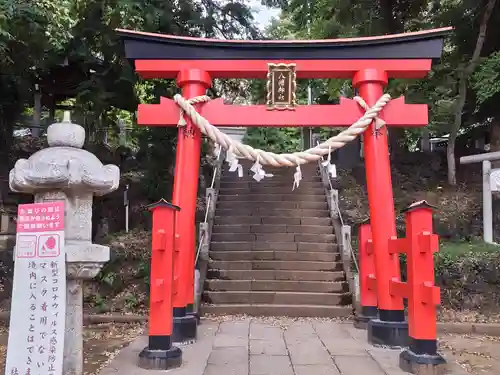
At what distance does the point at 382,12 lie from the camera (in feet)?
39.6

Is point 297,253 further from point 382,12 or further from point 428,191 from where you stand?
point 382,12

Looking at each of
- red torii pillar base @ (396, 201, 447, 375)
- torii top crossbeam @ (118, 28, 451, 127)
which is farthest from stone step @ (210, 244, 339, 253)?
red torii pillar base @ (396, 201, 447, 375)

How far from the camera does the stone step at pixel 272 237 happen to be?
988 centimetres

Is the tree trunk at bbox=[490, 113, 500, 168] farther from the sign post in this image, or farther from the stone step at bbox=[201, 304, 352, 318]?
the sign post

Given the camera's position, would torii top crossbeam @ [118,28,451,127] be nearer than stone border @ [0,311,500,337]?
Yes

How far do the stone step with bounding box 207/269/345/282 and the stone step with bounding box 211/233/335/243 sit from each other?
3.68 feet

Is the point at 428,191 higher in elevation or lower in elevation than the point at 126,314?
higher

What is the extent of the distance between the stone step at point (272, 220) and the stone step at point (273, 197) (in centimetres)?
95

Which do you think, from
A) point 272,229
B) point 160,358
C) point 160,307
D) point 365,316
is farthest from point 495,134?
point 160,358

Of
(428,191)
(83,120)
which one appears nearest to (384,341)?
(428,191)

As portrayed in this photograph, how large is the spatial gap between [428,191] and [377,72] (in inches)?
226

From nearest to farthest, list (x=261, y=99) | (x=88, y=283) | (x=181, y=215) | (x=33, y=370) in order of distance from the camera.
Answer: (x=33, y=370), (x=181, y=215), (x=88, y=283), (x=261, y=99)

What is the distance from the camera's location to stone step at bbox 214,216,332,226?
10492mm

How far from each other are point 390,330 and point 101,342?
160 inches
